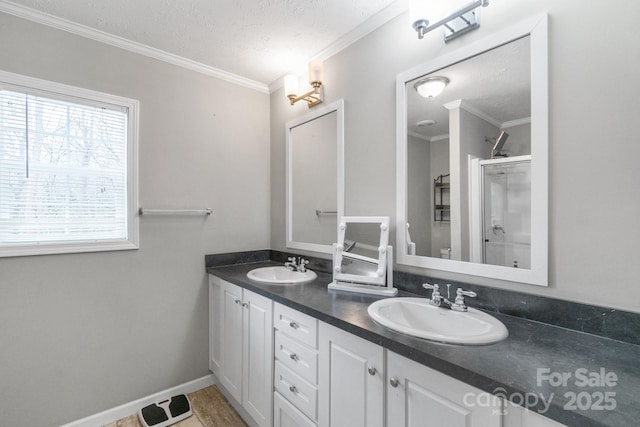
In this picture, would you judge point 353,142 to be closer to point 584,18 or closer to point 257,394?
point 584,18

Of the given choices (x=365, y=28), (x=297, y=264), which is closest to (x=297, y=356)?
(x=297, y=264)

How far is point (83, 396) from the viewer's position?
5.84ft

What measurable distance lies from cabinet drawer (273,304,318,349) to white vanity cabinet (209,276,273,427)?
0.24 ft

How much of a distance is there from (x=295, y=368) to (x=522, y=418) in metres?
0.96

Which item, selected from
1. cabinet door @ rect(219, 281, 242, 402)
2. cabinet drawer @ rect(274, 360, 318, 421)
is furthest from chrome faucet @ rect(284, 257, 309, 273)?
cabinet drawer @ rect(274, 360, 318, 421)

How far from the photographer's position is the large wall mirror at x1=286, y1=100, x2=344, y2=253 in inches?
77.7

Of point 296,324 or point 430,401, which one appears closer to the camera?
point 430,401

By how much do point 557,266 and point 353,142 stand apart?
1215 mm

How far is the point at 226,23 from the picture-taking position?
173 cm

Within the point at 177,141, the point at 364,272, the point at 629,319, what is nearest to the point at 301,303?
the point at 364,272

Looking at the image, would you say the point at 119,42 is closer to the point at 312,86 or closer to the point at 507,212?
the point at 312,86

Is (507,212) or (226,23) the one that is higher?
(226,23)

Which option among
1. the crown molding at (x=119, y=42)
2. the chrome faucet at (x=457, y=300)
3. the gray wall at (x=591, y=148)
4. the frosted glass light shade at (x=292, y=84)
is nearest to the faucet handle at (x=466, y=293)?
the chrome faucet at (x=457, y=300)

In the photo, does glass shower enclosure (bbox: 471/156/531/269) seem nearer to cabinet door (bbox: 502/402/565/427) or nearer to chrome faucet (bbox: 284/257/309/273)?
cabinet door (bbox: 502/402/565/427)
